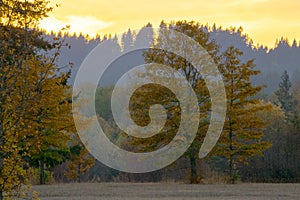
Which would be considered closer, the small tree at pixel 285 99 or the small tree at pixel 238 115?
the small tree at pixel 238 115

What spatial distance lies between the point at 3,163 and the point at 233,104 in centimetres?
2387

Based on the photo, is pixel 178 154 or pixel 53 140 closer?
pixel 53 140

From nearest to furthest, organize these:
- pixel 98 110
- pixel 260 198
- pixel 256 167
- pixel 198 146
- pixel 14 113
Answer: pixel 14 113 → pixel 260 198 → pixel 198 146 → pixel 256 167 → pixel 98 110

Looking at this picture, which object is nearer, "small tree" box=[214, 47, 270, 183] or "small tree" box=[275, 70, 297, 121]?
"small tree" box=[214, 47, 270, 183]

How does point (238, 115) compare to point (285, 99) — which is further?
point (285, 99)

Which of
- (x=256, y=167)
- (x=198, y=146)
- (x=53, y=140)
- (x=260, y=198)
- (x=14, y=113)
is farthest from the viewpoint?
(x=256, y=167)

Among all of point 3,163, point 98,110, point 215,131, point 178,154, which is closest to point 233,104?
point 215,131

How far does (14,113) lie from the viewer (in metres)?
8.83

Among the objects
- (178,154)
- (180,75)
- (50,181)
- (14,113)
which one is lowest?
(50,181)

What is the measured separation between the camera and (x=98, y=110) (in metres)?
85.6

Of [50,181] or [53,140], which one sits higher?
[53,140]

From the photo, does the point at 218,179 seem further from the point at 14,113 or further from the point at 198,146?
the point at 14,113

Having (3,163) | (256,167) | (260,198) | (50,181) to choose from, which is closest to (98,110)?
(256,167)

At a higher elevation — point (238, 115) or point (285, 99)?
point (285, 99)
